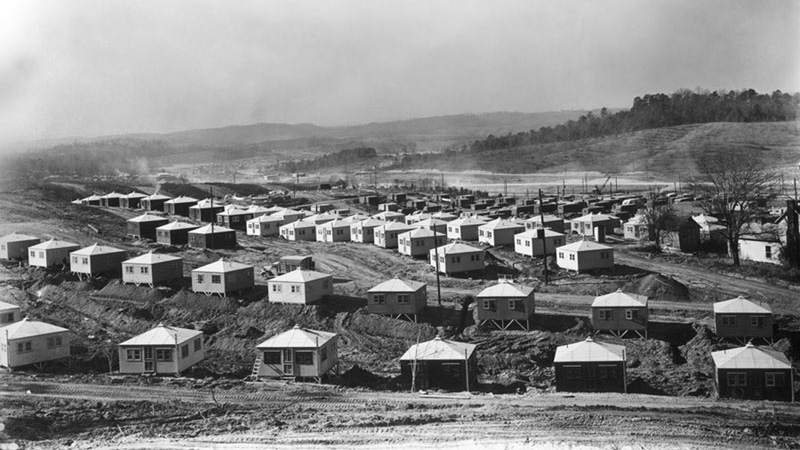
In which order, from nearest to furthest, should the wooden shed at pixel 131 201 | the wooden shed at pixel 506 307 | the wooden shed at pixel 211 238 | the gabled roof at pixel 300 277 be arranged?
the wooden shed at pixel 506 307 < the gabled roof at pixel 300 277 < the wooden shed at pixel 211 238 < the wooden shed at pixel 131 201

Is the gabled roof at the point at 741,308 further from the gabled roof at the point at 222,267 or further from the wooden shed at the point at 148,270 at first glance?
the wooden shed at the point at 148,270

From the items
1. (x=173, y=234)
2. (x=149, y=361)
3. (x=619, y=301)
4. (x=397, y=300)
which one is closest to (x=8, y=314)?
(x=149, y=361)

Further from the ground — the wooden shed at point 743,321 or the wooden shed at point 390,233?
the wooden shed at point 390,233

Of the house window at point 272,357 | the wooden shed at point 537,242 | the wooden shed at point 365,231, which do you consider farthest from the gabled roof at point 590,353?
the wooden shed at point 365,231

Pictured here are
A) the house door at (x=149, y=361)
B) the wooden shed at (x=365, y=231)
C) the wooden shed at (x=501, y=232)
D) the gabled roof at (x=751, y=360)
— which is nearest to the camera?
the gabled roof at (x=751, y=360)

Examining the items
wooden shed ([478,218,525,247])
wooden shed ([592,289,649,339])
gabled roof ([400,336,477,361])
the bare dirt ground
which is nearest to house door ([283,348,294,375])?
the bare dirt ground

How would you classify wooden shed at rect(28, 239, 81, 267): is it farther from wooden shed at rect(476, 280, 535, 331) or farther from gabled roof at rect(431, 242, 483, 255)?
wooden shed at rect(476, 280, 535, 331)
